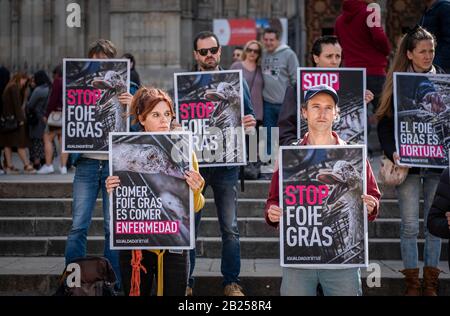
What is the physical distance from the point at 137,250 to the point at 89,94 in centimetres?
234

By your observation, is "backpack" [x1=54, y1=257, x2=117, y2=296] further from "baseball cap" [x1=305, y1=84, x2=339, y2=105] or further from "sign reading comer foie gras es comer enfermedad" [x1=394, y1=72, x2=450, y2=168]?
"sign reading comer foie gras es comer enfermedad" [x1=394, y1=72, x2=450, y2=168]

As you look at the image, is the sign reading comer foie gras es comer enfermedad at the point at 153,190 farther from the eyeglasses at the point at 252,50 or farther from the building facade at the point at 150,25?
the building facade at the point at 150,25

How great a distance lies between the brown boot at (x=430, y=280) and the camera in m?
7.56

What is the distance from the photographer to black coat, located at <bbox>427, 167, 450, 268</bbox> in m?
5.38

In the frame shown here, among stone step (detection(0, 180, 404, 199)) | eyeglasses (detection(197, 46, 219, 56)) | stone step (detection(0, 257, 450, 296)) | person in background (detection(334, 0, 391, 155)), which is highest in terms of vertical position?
person in background (detection(334, 0, 391, 155))

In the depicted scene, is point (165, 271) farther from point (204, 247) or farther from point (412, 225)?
point (204, 247)

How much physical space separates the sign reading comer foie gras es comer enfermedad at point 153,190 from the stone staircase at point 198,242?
8.27ft

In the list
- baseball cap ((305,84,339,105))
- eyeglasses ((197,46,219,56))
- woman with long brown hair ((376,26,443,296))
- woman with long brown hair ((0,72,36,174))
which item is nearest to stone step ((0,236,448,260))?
woman with long brown hair ((376,26,443,296))

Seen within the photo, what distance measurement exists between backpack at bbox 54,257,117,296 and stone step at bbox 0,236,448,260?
3105mm

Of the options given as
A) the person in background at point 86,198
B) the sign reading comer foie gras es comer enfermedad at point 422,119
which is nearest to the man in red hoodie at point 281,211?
the sign reading comer foie gras es comer enfermedad at point 422,119

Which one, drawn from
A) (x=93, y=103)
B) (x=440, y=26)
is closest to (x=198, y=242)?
(x=93, y=103)

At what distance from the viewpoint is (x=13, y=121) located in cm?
1419
